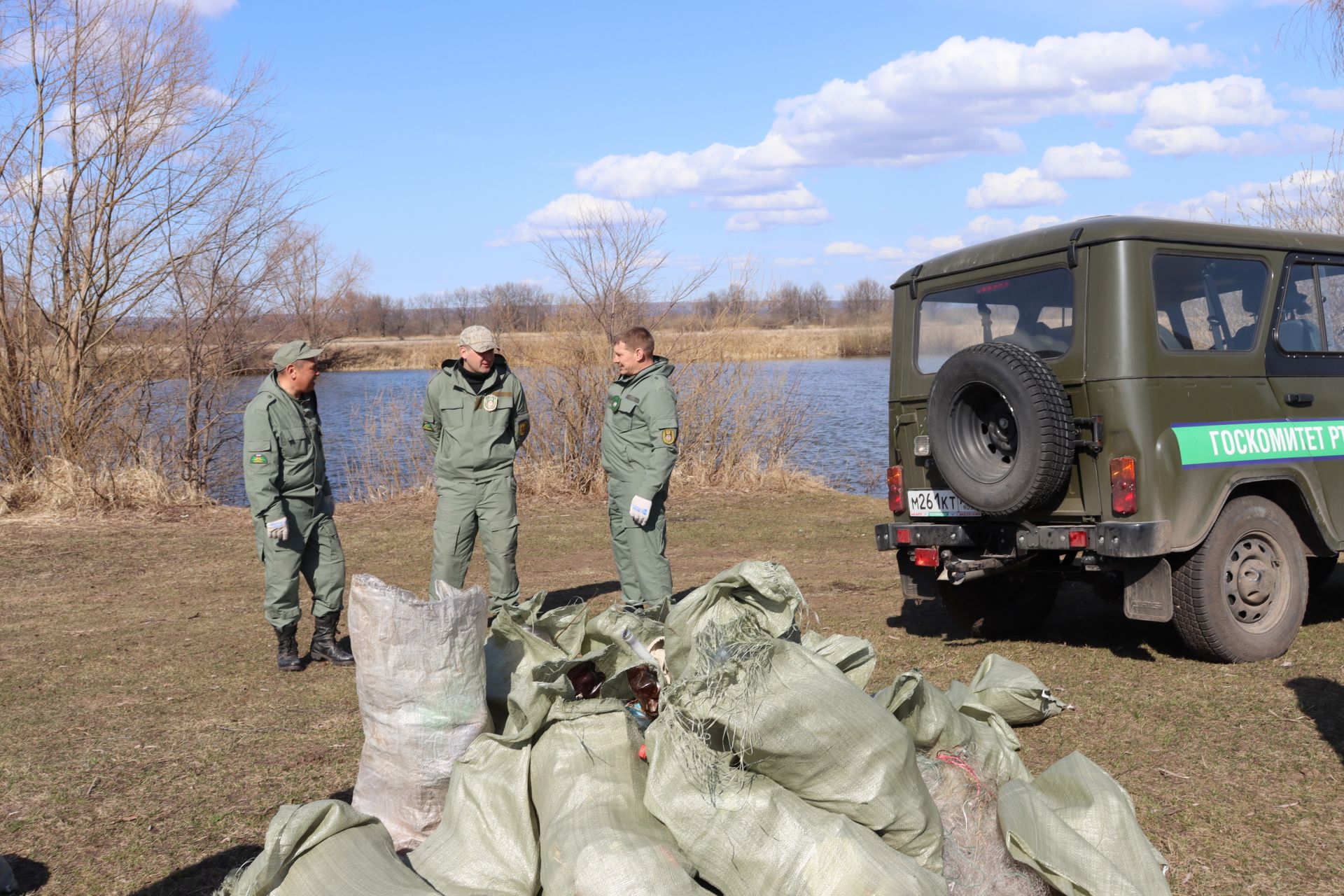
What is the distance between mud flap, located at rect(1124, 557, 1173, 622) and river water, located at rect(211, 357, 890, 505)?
999 centimetres

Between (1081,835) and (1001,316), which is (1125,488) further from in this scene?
(1081,835)

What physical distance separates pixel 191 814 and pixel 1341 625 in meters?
6.29

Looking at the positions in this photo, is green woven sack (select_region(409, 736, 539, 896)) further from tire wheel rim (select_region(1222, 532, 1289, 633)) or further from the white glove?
tire wheel rim (select_region(1222, 532, 1289, 633))

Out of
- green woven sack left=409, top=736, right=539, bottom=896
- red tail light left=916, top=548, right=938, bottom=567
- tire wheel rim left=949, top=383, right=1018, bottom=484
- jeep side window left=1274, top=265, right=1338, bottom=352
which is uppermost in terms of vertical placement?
jeep side window left=1274, top=265, right=1338, bottom=352

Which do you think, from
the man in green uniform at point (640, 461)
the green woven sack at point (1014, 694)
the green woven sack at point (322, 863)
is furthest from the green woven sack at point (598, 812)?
the man in green uniform at point (640, 461)

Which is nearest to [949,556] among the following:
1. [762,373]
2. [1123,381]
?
[1123,381]

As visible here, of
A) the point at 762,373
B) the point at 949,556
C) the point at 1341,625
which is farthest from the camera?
the point at 762,373

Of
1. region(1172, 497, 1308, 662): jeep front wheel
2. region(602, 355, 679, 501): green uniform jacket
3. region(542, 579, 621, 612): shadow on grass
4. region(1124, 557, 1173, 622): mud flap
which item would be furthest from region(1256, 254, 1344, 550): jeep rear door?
region(542, 579, 621, 612): shadow on grass

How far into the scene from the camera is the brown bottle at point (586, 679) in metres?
3.77

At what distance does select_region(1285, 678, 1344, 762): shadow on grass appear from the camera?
4586mm

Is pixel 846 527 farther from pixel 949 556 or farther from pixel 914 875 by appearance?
pixel 914 875

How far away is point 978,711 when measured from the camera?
4105mm

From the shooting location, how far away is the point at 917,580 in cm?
666

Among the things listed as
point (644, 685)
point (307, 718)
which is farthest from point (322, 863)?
point (307, 718)
